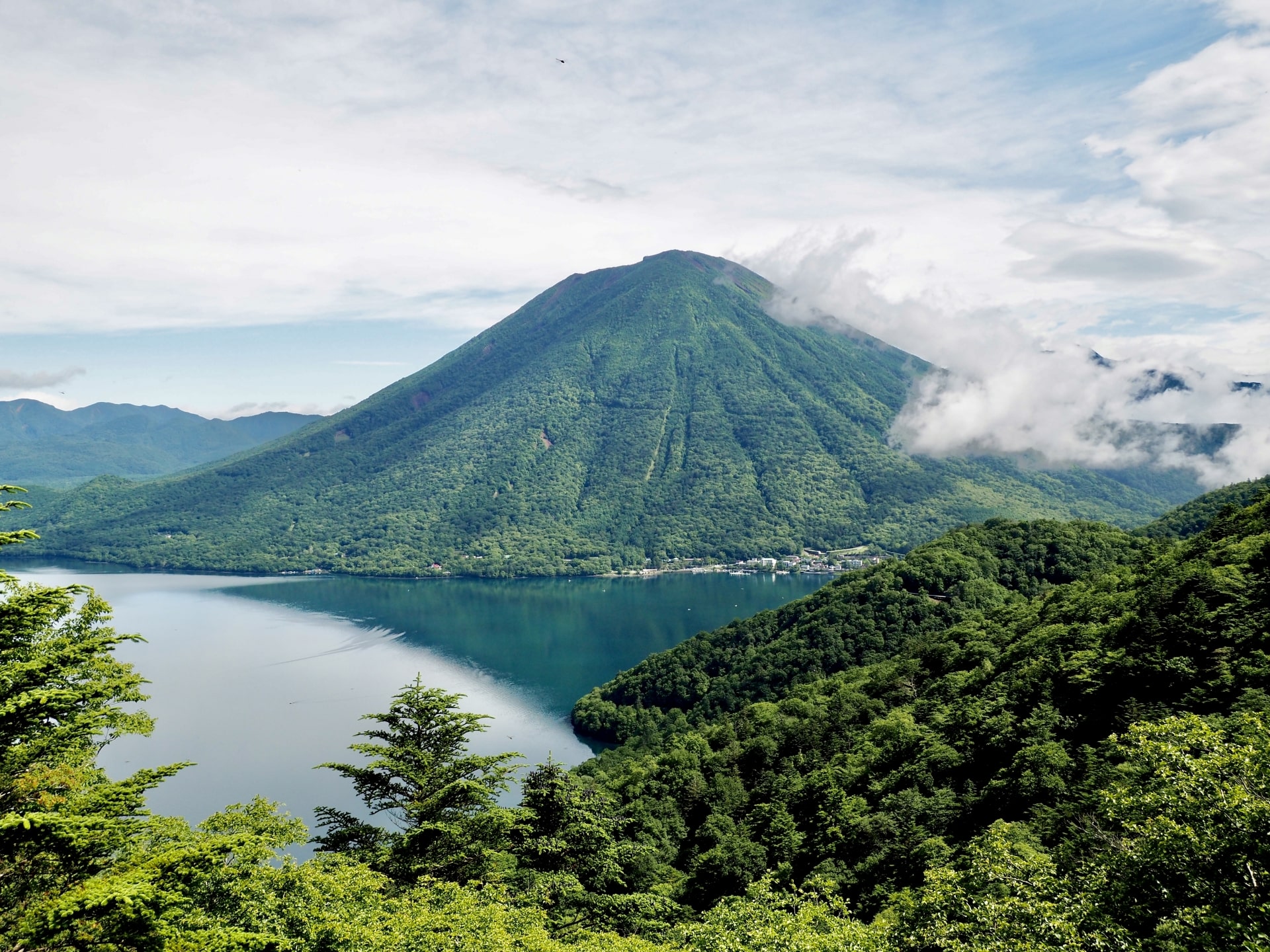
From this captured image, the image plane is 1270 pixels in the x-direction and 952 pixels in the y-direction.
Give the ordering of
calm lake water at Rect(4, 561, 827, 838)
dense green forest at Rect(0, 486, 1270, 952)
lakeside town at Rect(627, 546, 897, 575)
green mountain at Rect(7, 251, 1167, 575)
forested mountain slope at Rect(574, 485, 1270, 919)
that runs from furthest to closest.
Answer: green mountain at Rect(7, 251, 1167, 575)
lakeside town at Rect(627, 546, 897, 575)
calm lake water at Rect(4, 561, 827, 838)
forested mountain slope at Rect(574, 485, 1270, 919)
dense green forest at Rect(0, 486, 1270, 952)

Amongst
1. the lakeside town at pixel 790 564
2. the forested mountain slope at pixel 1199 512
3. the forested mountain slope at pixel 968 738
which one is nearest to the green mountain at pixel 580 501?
the lakeside town at pixel 790 564

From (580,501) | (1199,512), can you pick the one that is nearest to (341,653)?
(1199,512)

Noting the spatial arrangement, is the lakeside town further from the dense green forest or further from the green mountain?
the dense green forest

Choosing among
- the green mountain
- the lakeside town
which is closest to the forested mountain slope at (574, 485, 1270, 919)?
the lakeside town

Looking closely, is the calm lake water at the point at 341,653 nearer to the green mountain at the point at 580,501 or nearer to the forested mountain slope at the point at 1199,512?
the green mountain at the point at 580,501

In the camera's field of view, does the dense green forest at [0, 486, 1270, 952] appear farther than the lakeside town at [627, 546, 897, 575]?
No
